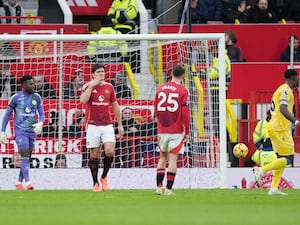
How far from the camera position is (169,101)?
19.6 meters

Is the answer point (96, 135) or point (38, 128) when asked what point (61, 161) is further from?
point (96, 135)

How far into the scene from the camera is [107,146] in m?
20.8

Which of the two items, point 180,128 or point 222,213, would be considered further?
point 180,128

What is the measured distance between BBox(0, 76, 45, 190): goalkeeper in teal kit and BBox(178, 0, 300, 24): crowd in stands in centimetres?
724

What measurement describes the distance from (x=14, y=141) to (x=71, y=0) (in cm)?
658

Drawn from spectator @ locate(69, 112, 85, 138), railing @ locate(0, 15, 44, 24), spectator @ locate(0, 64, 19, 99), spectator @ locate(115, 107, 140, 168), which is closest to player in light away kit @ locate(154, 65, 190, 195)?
spectator @ locate(115, 107, 140, 168)

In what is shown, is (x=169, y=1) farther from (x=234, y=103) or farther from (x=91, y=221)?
(x=91, y=221)

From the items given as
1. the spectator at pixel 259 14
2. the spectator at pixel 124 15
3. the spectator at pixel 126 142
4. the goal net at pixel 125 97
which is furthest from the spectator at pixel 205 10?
the spectator at pixel 126 142

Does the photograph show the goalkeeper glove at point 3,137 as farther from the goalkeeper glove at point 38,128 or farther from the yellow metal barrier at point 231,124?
the yellow metal barrier at point 231,124

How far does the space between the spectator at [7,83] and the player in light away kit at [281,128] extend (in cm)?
634

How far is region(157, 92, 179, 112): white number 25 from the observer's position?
64.2 feet

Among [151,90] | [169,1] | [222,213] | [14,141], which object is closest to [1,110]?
[14,141]

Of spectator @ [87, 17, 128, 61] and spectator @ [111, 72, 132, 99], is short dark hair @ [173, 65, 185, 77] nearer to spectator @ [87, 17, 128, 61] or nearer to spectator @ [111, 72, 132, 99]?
spectator @ [111, 72, 132, 99]

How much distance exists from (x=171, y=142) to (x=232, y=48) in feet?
26.8
